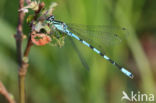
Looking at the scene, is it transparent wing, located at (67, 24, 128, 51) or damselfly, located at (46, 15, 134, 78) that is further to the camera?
transparent wing, located at (67, 24, 128, 51)

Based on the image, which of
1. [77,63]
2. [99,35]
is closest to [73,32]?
[99,35]

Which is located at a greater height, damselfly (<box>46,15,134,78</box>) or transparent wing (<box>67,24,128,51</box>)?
transparent wing (<box>67,24,128,51</box>)

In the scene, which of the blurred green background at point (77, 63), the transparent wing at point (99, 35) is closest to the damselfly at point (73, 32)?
the transparent wing at point (99, 35)

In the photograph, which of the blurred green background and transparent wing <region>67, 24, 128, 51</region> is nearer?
transparent wing <region>67, 24, 128, 51</region>

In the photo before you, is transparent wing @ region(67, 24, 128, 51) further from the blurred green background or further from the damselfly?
the blurred green background

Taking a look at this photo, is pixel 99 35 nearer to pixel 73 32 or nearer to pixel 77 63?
pixel 73 32

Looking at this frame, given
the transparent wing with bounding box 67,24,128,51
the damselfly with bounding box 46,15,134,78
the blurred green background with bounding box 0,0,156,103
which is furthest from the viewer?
the blurred green background with bounding box 0,0,156,103

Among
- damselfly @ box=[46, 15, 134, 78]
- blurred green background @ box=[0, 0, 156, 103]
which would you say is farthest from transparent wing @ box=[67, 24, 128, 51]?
blurred green background @ box=[0, 0, 156, 103]

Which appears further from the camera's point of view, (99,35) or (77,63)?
(77,63)

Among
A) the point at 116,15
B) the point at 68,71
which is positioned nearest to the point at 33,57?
the point at 68,71

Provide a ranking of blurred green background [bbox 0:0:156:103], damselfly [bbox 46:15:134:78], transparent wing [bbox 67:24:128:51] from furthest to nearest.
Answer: blurred green background [bbox 0:0:156:103], transparent wing [bbox 67:24:128:51], damselfly [bbox 46:15:134:78]
